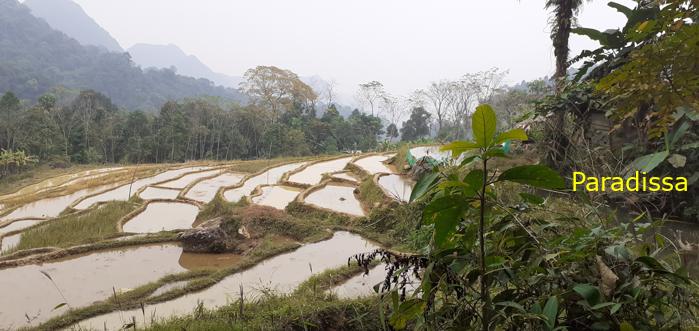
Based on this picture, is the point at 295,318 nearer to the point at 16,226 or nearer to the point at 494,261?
the point at 494,261

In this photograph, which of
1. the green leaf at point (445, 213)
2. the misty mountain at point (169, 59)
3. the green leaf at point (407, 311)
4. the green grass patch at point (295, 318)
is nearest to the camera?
the green leaf at point (445, 213)

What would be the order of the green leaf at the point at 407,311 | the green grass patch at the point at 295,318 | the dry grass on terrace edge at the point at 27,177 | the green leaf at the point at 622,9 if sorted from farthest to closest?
the dry grass on terrace edge at the point at 27,177, the green leaf at the point at 622,9, the green grass patch at the point at 295,318, the green leaf at the point at 407,311

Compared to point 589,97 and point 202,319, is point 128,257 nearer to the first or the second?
point 202,319

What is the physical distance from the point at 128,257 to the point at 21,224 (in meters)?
5.23

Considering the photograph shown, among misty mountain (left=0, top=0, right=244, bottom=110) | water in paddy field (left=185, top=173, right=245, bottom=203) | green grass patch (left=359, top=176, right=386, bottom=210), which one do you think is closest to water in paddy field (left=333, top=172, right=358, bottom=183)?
green grass patch (left=359, top=176, right=386, bottom=210)

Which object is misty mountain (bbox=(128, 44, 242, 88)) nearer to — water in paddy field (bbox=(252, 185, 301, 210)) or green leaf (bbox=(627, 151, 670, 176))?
water in paddy field (bbox=(252, 185, 301, 210))

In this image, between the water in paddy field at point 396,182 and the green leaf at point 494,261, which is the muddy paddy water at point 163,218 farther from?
the green leaf at point 494,261

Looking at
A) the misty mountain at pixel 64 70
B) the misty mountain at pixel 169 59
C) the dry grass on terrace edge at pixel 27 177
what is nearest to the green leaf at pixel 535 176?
the dry grass on terrace edge at pixel 27 177

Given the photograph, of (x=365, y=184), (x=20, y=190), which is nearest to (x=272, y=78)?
(x=20, y=190)

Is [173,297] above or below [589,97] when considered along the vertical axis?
below

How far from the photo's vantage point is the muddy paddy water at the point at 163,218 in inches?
372

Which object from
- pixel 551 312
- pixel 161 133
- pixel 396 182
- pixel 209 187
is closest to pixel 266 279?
pixel 551 312

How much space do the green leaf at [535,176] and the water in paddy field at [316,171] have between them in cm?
1242

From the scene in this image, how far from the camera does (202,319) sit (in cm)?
363
